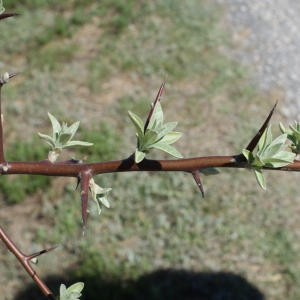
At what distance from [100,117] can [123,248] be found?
1.29 metres

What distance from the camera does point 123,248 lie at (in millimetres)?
3340

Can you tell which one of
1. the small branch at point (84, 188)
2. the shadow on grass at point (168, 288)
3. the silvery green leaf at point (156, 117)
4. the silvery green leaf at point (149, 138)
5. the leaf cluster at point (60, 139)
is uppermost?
the silvery green leaf at point (156, 117)

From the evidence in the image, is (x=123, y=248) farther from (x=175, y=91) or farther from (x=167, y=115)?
(x=175, y=91)

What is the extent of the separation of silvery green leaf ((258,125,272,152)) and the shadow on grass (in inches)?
88.8

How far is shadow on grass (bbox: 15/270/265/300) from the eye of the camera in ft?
10.2

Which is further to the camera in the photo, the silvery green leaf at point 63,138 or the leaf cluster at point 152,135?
the silvery green leaf at point 63,138

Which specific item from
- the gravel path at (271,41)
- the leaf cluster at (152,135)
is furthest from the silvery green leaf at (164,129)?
the gravel path at (271,41)

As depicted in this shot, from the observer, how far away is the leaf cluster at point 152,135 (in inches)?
39.2

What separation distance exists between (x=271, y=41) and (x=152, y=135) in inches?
170

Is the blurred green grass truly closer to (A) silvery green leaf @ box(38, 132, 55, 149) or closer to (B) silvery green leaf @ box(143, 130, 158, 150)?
(A) silvery green leaf @ box(38, 132, 55, 149)

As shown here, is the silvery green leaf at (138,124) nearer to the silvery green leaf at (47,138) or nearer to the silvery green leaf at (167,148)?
the silvery green leaf at (167,148)

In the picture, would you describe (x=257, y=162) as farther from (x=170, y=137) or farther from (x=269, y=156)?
(x=170, y=137)

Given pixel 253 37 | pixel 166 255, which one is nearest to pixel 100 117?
pixel 166 255

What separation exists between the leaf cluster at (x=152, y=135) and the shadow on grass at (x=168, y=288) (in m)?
2.29
